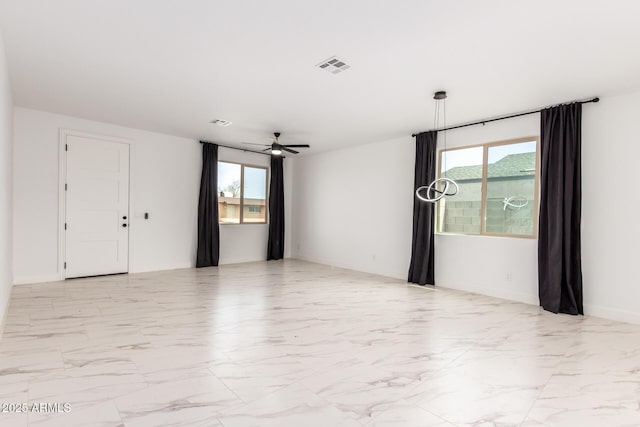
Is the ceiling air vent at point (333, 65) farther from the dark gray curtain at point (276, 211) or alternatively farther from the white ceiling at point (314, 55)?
the dark gray curtain at point (276, 211)

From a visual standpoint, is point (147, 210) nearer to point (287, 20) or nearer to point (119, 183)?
point (119, 183)

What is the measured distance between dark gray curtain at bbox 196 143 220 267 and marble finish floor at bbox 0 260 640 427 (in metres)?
2.36

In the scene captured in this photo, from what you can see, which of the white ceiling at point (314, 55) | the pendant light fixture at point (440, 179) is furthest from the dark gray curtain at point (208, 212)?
the pendant light fixture at point (440, 179)

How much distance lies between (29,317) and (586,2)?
600 centimetres

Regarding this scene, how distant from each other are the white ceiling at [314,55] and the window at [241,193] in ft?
8.94

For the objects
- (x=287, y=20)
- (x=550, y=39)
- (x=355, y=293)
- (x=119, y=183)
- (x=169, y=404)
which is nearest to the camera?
(x=169, y=404)

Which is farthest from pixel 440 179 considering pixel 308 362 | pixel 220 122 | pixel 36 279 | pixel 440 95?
pixel 36 279

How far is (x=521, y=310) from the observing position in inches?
177

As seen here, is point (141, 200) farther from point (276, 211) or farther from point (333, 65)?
point (333, 65)

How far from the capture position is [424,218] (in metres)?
5.89

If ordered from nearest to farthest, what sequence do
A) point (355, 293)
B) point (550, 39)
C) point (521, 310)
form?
point (550, 39)
point (521, 310)
point (355, 293)

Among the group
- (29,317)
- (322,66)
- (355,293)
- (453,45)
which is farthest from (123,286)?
(453,45)

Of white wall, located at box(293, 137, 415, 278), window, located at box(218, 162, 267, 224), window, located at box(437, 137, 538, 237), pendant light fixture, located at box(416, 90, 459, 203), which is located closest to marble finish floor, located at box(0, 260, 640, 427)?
window, located at box(437, 137, 538, 237)

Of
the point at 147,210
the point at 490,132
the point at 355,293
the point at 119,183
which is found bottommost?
the point at 355,293
